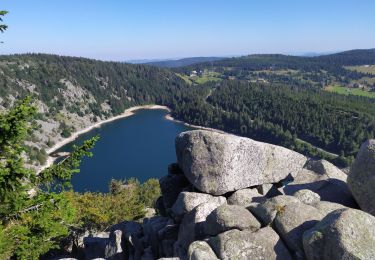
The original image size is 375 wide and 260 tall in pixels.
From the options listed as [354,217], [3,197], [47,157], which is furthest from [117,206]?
[47,157]

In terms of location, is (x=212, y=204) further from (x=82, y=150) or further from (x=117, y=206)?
(x=117, y=206)

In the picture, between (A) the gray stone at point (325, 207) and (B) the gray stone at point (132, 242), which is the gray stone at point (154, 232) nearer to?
(B) the gray stone at point (132, 242)

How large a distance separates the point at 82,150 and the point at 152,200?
165 ft

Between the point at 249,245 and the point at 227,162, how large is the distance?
9212mm

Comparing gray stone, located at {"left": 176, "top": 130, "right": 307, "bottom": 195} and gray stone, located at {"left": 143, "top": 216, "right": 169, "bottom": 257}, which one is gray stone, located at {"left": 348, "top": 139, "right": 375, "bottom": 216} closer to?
gray stone, located at {"left": 176, "top": 130, "right": 307, "bottom": 195}

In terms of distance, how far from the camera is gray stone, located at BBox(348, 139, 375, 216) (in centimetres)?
2091

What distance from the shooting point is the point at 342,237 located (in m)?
15.1

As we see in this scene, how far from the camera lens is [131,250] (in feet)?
98.9

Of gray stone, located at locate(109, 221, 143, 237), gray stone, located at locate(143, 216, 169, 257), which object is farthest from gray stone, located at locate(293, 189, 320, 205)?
gray stone, located at locate(109, 221, 143, 237)

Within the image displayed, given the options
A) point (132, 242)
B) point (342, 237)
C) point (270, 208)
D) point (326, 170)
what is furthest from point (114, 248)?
point (342, 237)

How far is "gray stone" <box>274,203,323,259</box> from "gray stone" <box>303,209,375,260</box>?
3.29 ft

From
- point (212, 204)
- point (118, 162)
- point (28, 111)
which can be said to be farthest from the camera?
point (118, 162)

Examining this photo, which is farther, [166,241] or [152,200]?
[152,200]

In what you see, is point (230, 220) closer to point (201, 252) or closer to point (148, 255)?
point (201, 252)
